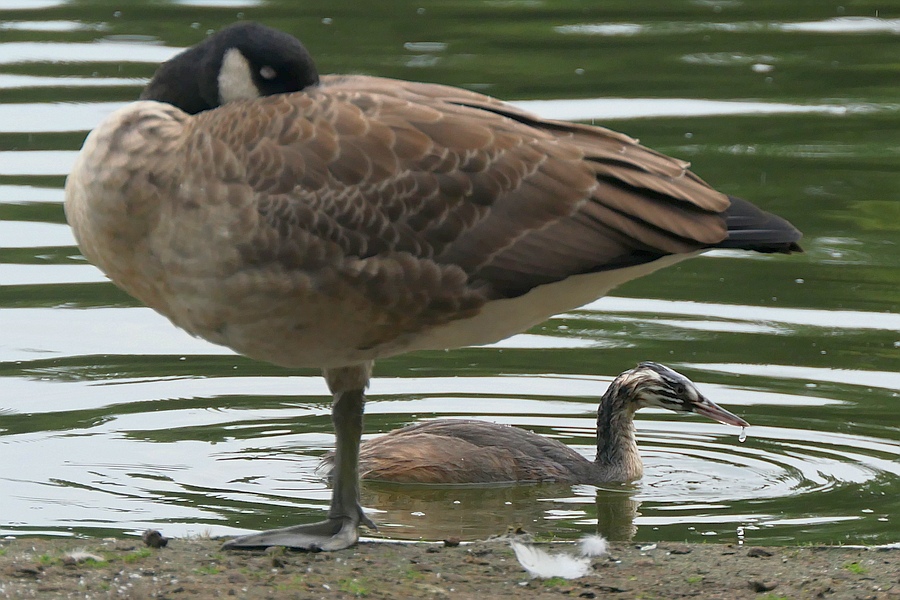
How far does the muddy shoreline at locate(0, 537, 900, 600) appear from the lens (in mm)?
6082

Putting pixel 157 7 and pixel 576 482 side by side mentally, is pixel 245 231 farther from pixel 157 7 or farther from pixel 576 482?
pixel 157 7

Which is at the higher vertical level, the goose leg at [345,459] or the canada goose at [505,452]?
the goose leg at [345,459]

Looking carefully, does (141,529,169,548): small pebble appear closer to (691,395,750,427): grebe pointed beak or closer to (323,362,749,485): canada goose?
(323,362,749,485): canada goose

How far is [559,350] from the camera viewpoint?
35.4 feet

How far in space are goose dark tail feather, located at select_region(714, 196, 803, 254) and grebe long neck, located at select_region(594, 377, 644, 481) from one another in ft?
8.49

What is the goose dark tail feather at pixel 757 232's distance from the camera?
6609mm

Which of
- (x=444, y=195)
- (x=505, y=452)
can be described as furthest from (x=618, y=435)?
(x=444, y=195)

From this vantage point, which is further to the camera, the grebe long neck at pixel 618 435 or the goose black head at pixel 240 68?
the grebe long neck at pixel 618 435

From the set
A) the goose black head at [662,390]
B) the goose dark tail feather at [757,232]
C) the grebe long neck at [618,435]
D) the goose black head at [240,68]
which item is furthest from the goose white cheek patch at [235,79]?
the goose black head at [662,390]

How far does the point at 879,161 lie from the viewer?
14500 mm

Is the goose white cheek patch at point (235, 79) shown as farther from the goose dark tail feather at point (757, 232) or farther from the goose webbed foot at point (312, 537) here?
the goose dark tail feather at point (757, 232)

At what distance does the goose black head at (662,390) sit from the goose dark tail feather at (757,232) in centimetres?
272

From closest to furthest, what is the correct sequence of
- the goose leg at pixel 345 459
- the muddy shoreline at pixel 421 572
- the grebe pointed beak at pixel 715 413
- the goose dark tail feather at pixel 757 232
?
the muddy shoreline at pixel 421 572, the goose dark tail feather at pixel 757 232, the goose leg at pixel 345 459, the grebe pointed beak at pixel 715 413

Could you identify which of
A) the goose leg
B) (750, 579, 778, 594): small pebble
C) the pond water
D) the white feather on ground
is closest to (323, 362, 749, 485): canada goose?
the pond water
